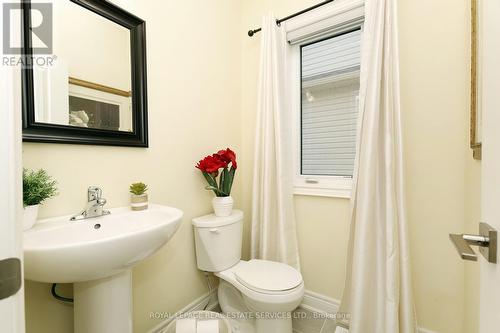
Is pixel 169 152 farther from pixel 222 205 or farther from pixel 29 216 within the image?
pixel 29 216

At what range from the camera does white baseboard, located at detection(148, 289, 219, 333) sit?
1312mm

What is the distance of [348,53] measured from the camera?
61.8 inches

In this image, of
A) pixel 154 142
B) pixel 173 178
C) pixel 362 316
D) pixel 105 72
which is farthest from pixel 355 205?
pixel 105 72

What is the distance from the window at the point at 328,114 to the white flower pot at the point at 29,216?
1422 mm

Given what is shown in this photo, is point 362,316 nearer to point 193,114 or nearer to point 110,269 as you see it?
point 110,269

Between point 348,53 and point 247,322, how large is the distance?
6.34 ft

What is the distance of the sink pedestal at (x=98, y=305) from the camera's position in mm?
878

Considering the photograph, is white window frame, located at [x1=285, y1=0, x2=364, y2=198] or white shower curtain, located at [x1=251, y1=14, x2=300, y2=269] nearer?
white window frame, located at [x1=285, y1=0, x2=364, y2=198]

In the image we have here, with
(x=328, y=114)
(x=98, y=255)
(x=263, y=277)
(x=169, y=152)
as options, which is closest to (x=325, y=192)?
(x=328, y=114)

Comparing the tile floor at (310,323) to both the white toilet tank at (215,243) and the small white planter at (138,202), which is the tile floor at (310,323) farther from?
the small white planter at (138,202)

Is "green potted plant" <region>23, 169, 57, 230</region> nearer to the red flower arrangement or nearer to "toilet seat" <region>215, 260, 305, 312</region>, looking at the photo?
the red flower arrangement

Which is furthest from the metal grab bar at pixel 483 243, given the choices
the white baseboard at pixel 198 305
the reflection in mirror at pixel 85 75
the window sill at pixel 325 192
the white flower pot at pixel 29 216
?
the white baseboard at pixel 198 305

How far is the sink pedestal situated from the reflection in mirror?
69 cm

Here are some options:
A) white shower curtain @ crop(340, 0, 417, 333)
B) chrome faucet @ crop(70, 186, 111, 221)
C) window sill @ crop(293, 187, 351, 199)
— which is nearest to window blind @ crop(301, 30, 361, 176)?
window sill @ crop(293, 187, 351, 199)
